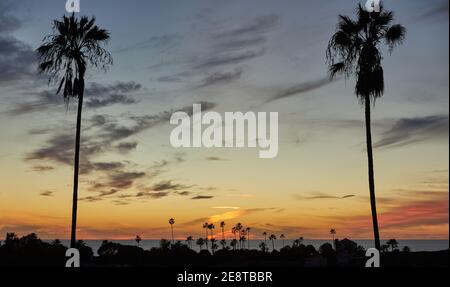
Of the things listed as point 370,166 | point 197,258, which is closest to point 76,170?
point 370,166

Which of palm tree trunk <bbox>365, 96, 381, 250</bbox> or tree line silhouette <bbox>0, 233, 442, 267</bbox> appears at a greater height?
palm tree trunk <bbox>365, 96, 381, 250</bbox>

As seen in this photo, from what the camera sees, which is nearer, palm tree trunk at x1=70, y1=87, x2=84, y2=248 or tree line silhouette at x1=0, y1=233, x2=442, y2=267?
palm tree trunk at x1=70, y1=87, x2=84, y2=248

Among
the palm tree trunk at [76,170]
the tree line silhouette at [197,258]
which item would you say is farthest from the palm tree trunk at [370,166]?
the palm tree trunk at [76,170]

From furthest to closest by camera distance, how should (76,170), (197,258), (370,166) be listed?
(197,258) < (370,166) < (76,170)

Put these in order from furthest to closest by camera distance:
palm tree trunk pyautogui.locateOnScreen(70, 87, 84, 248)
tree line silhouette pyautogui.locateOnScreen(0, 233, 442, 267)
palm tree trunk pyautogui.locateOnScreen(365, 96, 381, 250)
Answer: tree line silhouette pyautogui.locateOnScreen(0, 233, 442, 267), palm tree trunk pyautogui.locateOnScreen(365, 96, 381, 250), palm tree trunk pyautogui.locateOnScreen(70, 87, 84, 248)

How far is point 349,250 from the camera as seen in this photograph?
1582 inches

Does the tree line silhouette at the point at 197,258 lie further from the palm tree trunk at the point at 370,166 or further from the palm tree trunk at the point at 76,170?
the palm tree trunk at the point at 76,170

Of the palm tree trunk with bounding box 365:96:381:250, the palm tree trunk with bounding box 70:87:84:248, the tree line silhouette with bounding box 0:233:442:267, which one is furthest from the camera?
the tree line silhouette with bounding box 0:233:442:267

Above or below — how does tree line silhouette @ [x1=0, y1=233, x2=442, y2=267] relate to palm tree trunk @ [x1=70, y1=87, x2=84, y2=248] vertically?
below

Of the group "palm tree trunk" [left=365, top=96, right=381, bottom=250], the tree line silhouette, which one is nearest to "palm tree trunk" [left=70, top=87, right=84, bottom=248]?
the tree line silhouette

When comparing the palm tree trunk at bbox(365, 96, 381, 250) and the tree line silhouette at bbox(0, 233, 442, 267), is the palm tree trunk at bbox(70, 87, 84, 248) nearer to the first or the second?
the tree line silhouette at bbox(0, 233, 442, 267)

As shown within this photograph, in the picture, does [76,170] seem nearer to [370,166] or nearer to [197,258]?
[370,166]
